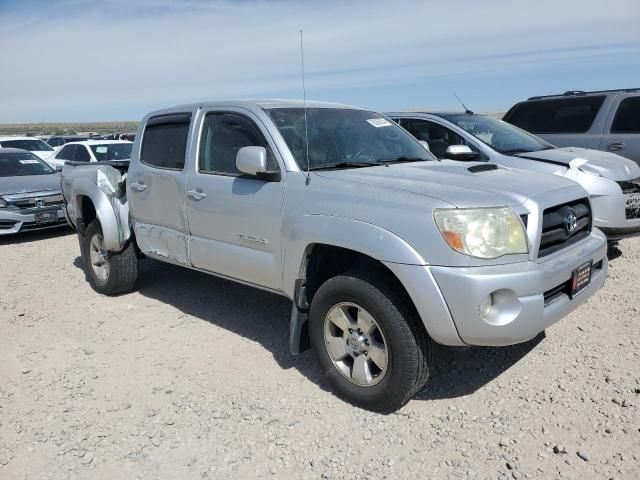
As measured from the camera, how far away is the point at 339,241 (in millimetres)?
3350

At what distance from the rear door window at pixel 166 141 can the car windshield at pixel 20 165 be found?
6388 millimetres

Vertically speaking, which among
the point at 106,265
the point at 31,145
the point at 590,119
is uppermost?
the point at 590,119

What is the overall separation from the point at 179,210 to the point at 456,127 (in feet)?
12.7

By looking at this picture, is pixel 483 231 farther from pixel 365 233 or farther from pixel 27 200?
pixel 27 200

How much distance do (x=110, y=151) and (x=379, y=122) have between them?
10.6m

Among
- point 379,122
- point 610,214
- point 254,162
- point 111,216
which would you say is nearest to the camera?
point 254,162

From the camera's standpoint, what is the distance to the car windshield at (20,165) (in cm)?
1039

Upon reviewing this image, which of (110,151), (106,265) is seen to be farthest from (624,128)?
(110,151)

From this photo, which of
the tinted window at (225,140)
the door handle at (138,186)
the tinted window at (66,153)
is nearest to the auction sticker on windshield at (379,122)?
the tinted window at (225,140)

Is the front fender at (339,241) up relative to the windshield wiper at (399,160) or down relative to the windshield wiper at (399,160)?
down

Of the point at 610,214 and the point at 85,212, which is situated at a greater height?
the point at 85,212

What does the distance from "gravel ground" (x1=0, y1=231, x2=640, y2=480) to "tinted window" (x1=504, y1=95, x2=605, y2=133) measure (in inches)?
158

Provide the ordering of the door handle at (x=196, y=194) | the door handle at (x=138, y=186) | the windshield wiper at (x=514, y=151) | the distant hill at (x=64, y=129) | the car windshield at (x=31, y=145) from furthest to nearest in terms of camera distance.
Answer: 1. the distant hill at (x=64, y=129)
2. the car windshield at (x=31, y=145)
3. the windshield wiper at (x=514, y=151)
4. the door handle at (x=138, y=186)
5. the door handle at (x=196, y=194)

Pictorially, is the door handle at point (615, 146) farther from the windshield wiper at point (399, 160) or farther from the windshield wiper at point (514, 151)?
the windshield wiper at point (399, 160)
